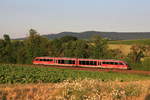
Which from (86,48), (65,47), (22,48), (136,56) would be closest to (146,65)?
(136,56)

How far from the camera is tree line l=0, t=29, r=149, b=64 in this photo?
57.9 meters

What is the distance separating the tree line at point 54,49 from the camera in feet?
190

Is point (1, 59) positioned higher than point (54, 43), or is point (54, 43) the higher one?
point (54, 43)

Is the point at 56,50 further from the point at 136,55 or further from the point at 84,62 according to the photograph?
the point at 136,55

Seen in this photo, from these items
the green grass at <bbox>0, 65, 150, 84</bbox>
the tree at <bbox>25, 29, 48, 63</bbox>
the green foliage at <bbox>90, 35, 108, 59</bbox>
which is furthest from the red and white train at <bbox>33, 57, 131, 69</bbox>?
the green foliage at <bbox>90, 35, 108, 59</bbox>

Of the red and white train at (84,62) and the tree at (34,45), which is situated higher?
the tree at (34,45)

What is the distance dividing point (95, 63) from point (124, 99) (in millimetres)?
35319

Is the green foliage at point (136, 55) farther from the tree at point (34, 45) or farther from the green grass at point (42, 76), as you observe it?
A: the tree at point (34, 45)

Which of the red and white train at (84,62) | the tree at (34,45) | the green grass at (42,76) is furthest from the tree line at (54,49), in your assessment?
the green grass at (42,76)

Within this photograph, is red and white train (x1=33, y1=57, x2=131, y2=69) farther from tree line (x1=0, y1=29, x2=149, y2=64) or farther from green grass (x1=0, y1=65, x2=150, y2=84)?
tree line (x1=0, y1=29, x2=149, y2=64)

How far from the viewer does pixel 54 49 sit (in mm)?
66688

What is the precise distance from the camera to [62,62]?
4575cm

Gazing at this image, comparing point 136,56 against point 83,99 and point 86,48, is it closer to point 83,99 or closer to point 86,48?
point 86,48

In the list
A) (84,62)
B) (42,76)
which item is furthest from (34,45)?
(42,76)
